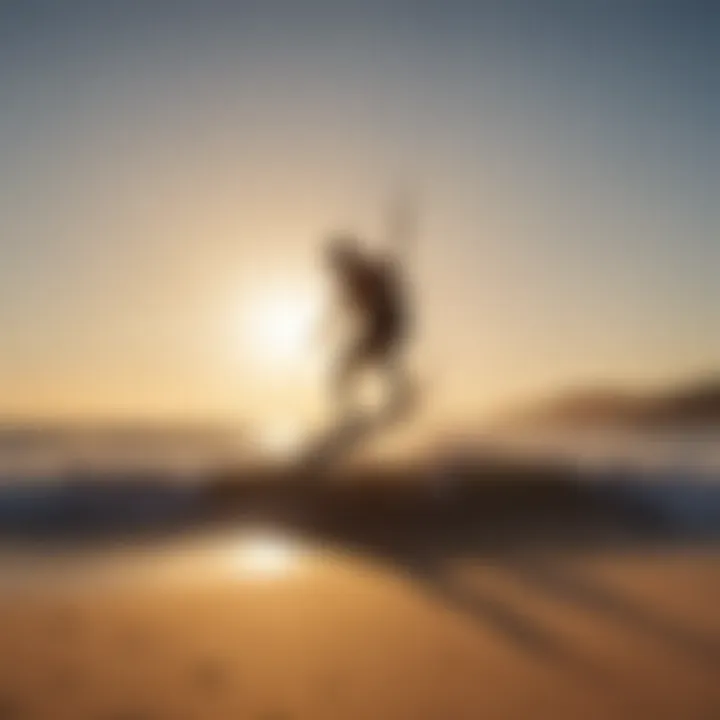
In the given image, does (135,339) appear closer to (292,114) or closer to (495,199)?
(292,114)

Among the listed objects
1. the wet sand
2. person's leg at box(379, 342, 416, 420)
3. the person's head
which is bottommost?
the wet sand

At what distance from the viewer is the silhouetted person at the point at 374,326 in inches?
70.4

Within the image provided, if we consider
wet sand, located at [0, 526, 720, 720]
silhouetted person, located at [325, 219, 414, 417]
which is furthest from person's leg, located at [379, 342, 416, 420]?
wet sand, located at [0, 526, 720, 720]

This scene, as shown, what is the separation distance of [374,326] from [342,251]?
0.50 feet

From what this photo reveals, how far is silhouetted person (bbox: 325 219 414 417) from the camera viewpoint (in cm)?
179

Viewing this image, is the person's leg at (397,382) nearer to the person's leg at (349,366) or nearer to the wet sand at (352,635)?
the person's leg at (349,366)

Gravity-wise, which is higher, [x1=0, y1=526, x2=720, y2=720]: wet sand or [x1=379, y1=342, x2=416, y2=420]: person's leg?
[x1=379, y1=342, x2=416, y2=420]: person's leg

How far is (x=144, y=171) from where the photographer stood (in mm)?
1729

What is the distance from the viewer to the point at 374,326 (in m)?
1.82

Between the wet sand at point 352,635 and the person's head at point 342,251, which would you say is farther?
the person's head at point 342,251

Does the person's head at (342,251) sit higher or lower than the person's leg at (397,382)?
higher

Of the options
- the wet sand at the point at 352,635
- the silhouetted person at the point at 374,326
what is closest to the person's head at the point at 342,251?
the silhouetted person at the point at 374,326

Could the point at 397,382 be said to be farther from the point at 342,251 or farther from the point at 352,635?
the point at 352,635

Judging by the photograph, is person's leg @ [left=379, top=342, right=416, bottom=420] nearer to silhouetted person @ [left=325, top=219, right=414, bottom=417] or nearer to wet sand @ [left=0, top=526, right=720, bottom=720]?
silhouetted person @ [left=325, top=219, right=414, bottom=417]
